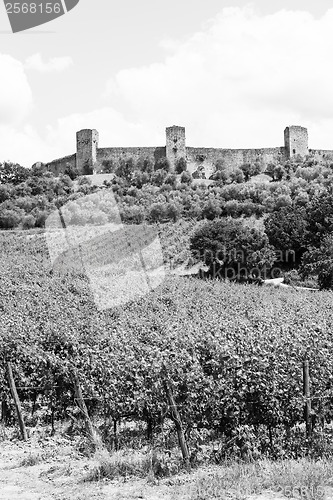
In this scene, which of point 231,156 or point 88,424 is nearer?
point 88,424

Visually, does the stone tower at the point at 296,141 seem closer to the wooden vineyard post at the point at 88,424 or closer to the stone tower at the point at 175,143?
the stone tower at the point at 175,143

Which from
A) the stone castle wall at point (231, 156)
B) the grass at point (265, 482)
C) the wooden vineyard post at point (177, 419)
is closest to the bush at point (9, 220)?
the stone castle wall at point (231, 156)

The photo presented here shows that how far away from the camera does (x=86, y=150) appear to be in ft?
210

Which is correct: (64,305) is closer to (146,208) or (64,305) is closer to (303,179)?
(146,208)

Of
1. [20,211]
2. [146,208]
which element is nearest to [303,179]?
[146,208]

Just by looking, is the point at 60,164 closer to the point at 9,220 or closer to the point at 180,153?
the point at 180,153

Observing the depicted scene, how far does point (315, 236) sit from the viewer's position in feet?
123

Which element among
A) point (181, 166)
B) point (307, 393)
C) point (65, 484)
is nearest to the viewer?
point (65, 484)

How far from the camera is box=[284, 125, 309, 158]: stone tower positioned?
214 feet

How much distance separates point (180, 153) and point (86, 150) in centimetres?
1022

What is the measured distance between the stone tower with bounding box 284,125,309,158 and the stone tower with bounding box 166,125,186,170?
11893mm

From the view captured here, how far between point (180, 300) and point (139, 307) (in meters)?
2.27

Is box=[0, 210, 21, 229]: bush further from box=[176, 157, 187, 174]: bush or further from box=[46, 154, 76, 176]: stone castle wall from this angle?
box=[176, 157, 187, 174]: bush

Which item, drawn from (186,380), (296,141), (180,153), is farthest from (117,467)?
(296,141)
